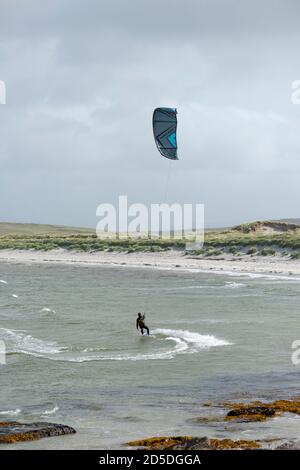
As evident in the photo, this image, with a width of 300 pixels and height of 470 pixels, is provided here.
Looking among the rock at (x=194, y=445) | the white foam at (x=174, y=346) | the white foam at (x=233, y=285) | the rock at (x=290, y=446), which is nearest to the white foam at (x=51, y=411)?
the rock at (x=194, y=445)

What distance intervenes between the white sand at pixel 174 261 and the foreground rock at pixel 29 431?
111ft

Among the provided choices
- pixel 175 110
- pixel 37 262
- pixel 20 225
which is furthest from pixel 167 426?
pixel 20 225

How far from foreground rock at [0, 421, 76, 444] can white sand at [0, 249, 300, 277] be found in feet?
111

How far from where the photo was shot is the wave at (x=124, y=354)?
19.8 meters

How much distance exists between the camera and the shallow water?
1327cm

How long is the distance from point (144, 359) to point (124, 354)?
83cm

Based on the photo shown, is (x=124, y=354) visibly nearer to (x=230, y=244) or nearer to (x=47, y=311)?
(x=47, y=311)

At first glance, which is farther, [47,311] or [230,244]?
[230,244]

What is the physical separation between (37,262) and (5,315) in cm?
3951

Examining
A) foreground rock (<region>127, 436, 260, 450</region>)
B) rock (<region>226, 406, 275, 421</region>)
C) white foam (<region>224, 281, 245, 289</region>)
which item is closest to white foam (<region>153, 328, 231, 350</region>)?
rock (<region>226, 406, 275, 421</region>)

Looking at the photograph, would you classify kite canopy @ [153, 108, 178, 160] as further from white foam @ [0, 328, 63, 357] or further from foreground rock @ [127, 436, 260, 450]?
foreground rock @ [127, 436, 260, 450]

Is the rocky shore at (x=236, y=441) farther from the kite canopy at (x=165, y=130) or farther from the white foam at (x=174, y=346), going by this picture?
the kite canopy at (x=165, y=130)

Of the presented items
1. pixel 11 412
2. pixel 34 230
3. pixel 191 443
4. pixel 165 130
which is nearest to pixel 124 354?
pixel 11 412

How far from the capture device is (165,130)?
2312 cm
